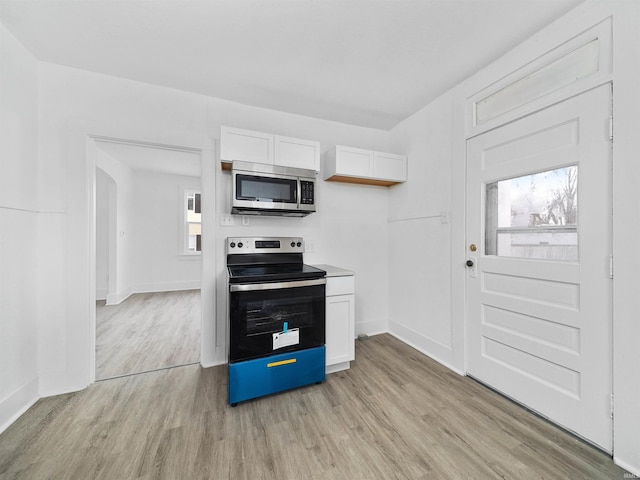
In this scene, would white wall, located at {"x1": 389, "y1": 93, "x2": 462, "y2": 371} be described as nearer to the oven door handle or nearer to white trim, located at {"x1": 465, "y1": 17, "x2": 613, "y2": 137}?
white trim, located at {"x1": 465, "y1": 17, "x2": 613, "y2": 137}

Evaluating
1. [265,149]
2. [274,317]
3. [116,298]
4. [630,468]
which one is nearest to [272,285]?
[274,317]

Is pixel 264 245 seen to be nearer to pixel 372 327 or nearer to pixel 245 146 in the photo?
pixel 245 146

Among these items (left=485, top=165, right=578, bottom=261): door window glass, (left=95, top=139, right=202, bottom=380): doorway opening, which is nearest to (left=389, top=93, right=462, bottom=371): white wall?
(left=485, top=165, right=578, bottom=261): door window glass

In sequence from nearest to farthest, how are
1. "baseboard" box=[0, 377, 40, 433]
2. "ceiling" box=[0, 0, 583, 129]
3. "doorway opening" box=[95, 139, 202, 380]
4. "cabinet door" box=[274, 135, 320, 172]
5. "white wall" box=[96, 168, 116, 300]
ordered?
"ceiling" box=[0, 0, 583, 129] < "baseboard" box=[0, 377, 40, 433] < "cabinet door" box=[274, 135, 320, 172] < "doorway opening" box=[95, 139, 202, 380] < "white wall" box=[96, 168, 116, 300]

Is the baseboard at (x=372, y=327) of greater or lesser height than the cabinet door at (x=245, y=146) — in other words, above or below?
below

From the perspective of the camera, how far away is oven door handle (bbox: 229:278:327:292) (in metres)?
1.80

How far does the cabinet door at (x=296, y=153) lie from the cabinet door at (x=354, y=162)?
25 centimetres

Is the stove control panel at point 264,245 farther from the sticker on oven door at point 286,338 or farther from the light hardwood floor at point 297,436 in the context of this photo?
the light hardwood floor at point 297,436

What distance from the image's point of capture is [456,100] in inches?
89.2

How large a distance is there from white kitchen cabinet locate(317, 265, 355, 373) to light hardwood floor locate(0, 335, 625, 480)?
0.19m

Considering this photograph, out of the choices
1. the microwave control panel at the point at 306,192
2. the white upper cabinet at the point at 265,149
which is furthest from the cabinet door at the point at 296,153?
the microwave control panel at the point at 306,192

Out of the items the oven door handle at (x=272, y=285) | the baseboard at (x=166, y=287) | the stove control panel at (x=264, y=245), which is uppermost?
the stove control panel at (x=264, y=245)

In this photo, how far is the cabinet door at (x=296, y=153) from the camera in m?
2.33

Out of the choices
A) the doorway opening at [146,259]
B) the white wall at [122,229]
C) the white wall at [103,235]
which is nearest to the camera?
the doorway opening at [146,259]
